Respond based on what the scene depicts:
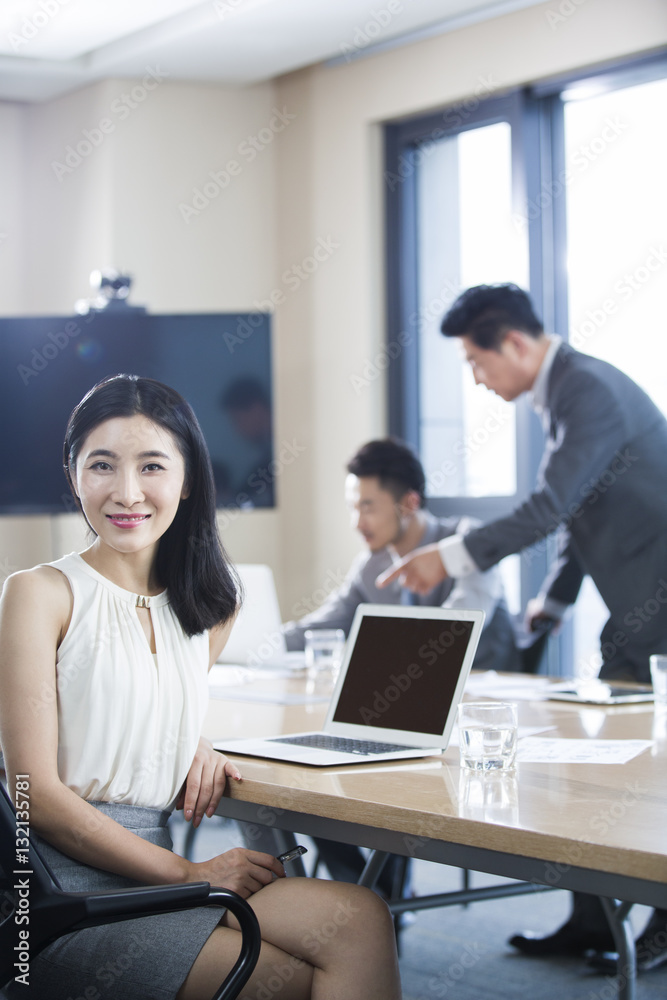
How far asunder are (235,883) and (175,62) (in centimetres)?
396

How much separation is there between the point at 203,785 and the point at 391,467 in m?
2.00

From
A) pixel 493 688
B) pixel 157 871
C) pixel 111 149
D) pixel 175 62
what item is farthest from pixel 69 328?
pixel 157 871

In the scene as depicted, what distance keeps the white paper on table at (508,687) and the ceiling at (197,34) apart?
2.62 meters

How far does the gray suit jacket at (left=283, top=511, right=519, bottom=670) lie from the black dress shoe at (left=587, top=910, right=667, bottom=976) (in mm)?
779

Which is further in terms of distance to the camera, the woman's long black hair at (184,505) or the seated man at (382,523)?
the seated man at (382,523)

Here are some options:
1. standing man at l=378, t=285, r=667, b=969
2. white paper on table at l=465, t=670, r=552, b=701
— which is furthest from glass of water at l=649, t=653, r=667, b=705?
standing man at l=378, t=285, r=667, b=969

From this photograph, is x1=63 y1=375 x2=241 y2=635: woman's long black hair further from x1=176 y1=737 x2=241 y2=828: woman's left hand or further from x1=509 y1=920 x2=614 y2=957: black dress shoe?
x1=509 y1=920 x2=614 y2=957: black dress shoe

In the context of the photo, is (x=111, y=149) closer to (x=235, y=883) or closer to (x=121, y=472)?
(x=121, y=472)

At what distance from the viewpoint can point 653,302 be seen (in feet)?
13.5

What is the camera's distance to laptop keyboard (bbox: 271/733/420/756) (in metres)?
1.87

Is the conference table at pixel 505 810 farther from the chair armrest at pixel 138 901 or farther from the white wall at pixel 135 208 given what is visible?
the white wall at pixel 135 208

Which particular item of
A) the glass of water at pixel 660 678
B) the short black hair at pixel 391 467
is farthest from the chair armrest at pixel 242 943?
the short black hair at pixel 391 467

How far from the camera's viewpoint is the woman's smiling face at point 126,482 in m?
1.69

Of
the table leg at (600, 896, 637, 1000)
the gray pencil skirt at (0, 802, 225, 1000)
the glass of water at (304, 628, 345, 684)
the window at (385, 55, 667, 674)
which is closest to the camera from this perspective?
the gray pencil skirt at (0, 802, 225, 1000)
